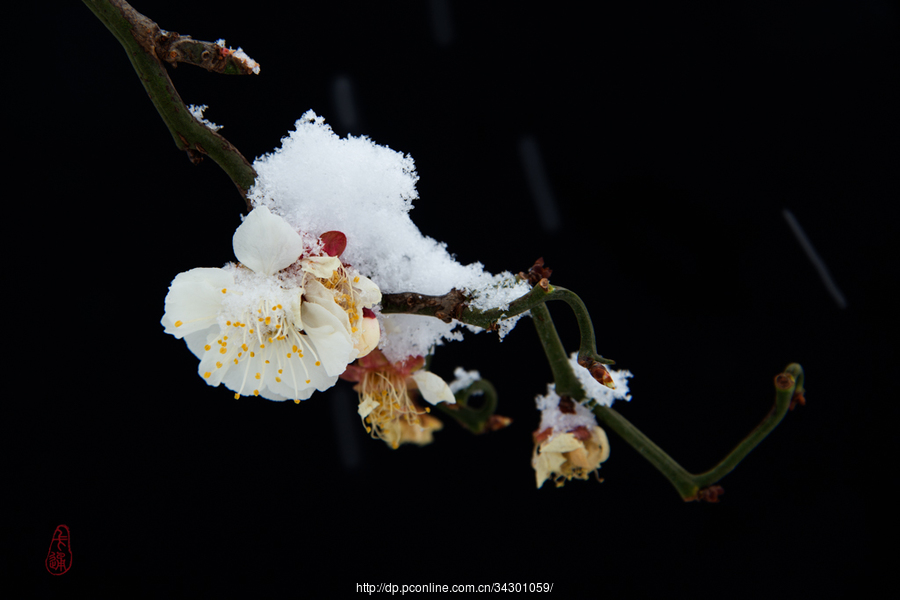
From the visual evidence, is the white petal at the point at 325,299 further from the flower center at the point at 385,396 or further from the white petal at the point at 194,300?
the flower center at the point at 385,396

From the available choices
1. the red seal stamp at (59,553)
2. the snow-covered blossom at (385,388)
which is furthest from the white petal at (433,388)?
the red seal stamp at (59,553)

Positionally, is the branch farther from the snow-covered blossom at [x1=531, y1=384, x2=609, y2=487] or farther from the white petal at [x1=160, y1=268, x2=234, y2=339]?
the snow-covered blossom at [x1=531, y1=384, x2=609, y2=487]

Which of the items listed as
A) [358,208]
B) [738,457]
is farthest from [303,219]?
[738,457]

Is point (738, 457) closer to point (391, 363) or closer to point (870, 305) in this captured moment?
point (391, 363)

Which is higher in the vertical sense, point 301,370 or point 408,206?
point 408,206

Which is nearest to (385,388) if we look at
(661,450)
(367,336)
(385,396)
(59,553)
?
(385,396)
